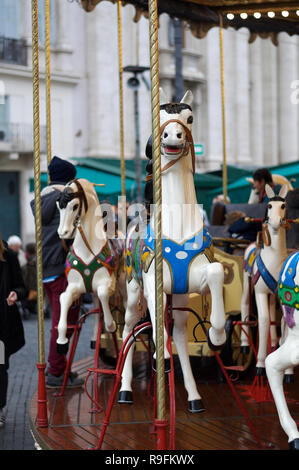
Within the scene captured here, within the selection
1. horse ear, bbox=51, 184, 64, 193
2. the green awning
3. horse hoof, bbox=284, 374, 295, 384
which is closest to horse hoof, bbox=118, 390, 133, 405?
horse hoof, bbox=284, 374, 295, 384

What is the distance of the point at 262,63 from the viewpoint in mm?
27625

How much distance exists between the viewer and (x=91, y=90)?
21.5 metres

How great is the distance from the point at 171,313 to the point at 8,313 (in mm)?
1932

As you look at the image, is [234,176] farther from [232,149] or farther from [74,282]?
[74,282]

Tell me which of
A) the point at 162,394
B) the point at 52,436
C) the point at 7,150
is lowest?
the point at 52,436

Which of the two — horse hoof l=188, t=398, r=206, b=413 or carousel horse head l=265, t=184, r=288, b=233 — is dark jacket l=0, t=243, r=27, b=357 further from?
carousel horse head l=265, t=184, r=288, b=233

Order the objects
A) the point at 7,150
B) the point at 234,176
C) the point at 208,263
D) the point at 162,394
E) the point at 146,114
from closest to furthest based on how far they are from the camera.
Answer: the point at 162,394 → the point at 208,263 → the point at 234,176 → the point at 7,150 → the point at 146,114

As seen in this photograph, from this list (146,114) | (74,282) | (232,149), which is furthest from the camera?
(232,149)

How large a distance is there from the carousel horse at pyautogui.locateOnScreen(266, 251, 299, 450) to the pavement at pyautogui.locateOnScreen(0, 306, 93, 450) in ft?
7.97

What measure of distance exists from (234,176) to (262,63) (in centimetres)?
1255

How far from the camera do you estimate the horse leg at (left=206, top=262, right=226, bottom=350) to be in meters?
4.08

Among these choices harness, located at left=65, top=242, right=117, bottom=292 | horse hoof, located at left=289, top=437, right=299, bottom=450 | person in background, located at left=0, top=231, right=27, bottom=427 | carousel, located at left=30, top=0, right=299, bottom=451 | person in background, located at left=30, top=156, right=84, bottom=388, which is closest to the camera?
horse hoof, located at left=289, top=437, right=299, bottom=450

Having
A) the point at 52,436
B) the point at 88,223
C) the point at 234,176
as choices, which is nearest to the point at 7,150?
the point at 234,176

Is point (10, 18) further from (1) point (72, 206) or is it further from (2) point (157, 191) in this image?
(2) point (157, 191)
